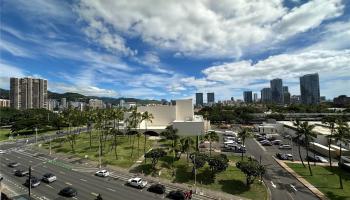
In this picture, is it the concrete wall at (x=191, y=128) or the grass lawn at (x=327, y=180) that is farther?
the concrete wall at (x=191, y=128)

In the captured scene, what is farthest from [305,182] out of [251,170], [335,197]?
[251,170]

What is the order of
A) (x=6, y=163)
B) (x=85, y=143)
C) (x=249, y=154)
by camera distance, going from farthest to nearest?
(x=85, y=143) < (x=249, y=154) < (x=6, y=163)

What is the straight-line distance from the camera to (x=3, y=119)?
189625 mm

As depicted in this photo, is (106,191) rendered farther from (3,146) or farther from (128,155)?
(3,146)

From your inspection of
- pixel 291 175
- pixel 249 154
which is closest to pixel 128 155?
pixel 249 154

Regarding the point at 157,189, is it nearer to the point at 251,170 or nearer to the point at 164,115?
the point at 251,170

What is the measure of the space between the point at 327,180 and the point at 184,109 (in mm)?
88805

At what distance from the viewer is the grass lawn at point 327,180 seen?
54406mm

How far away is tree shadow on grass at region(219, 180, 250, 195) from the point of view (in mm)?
55481

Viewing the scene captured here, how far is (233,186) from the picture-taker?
191ft

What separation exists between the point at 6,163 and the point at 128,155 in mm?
38678

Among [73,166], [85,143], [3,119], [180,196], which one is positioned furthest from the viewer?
[3,119]

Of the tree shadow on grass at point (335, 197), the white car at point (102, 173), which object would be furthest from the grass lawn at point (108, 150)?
the tree shadow on grass at point (335, 197)

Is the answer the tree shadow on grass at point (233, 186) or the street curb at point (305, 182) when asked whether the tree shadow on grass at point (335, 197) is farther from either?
the tree shadow on grass at point (233, 186)
